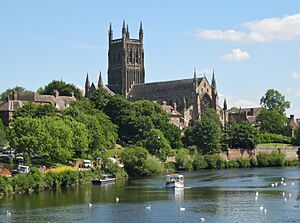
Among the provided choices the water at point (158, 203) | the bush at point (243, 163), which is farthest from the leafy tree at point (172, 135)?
the water at point (158, 203)

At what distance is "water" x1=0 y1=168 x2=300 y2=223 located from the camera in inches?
2223

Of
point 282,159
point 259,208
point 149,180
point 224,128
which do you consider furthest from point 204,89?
point 259,208

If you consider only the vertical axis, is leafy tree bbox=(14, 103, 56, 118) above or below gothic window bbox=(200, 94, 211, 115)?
below

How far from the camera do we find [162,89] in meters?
174

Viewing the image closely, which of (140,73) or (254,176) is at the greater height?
(140,73)

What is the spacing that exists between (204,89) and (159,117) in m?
41.4

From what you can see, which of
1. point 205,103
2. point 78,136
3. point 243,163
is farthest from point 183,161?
point 205,103

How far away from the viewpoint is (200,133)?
427ft

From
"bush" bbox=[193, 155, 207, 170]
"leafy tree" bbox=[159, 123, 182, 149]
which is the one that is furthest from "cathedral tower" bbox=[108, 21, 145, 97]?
"bush" bbox=[193, 155, 207, 170]

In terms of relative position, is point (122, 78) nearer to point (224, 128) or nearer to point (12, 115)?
point (224, 128)

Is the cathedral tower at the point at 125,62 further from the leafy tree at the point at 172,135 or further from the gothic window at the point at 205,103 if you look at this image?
the leafy tree at the point at 172,135

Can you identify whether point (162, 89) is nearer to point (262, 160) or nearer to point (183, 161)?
point (262, 160)

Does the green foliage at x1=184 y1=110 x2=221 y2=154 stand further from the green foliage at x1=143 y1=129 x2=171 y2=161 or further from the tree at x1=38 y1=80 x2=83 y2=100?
the tree at x1=38 y1=80 x2=83 y2=100

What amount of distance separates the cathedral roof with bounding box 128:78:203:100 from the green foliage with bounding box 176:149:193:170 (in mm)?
49549
